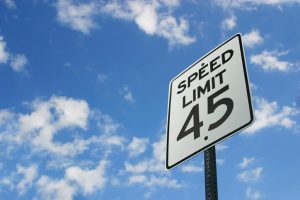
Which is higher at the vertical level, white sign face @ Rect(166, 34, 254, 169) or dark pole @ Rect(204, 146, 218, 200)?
white sign face @ Rect(166, 34, 254, 169)

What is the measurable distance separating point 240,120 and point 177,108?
1047 millimetres

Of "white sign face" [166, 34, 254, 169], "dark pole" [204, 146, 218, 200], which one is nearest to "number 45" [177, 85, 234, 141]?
"white sign face" [166, 34, 254, 169]

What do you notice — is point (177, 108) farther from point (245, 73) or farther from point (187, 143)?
point (245, 73)

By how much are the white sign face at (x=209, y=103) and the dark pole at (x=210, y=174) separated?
7cm

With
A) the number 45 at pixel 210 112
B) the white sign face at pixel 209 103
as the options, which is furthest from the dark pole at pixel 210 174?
the number 45 at pixel 210 112

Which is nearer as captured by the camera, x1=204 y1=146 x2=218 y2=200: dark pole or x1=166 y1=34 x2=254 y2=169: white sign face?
x1=204 y1=146 x2=218 y2=200: dark pole

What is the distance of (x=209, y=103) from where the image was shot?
11.9 ft

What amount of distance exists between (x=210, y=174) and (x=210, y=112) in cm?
64

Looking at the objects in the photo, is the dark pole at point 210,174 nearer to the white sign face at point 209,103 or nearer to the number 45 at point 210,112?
the white sign face at point 209,103

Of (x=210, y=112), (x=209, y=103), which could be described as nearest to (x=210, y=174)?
(x=210, y=112)

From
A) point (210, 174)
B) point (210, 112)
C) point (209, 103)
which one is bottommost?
point (210, 174)

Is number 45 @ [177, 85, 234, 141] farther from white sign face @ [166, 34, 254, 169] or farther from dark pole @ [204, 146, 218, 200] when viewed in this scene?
dark pole @ [204, 146, 218, 200]

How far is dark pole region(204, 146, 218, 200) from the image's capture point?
3045 millimetres

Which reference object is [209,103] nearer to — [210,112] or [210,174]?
[210,112]
